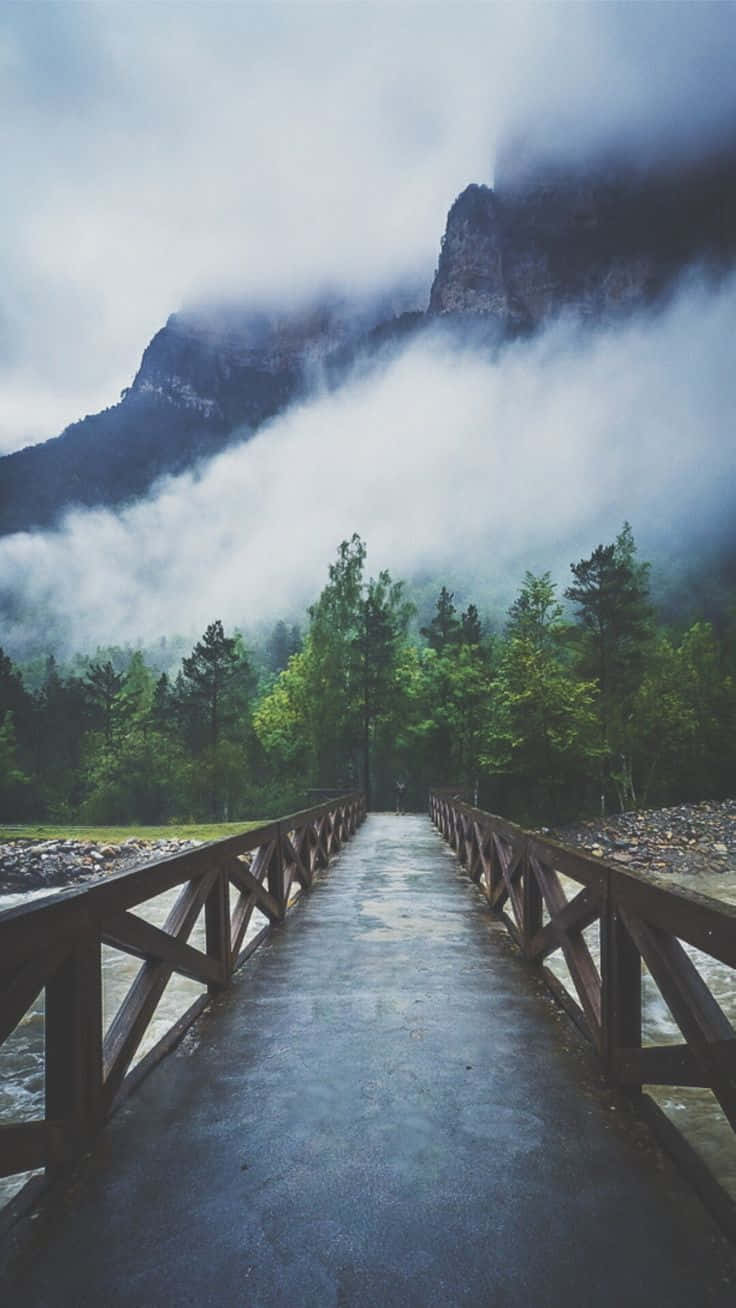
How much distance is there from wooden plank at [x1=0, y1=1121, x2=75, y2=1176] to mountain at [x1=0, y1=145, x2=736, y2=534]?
443 feet

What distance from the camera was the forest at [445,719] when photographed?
32.2 meters

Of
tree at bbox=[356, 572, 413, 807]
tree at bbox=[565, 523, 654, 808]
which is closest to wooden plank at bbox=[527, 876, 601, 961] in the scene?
tree at bbox=[356, 572, 413, 807]

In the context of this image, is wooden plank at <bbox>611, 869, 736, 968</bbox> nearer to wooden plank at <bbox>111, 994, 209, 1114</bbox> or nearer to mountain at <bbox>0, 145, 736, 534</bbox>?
wooden plank at <bbox>111, 994, 209, 1114</bbox>

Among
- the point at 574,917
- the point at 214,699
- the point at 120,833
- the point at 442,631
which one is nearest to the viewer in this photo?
the point at 574,917

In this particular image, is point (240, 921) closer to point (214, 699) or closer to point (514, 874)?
point (514, 874)

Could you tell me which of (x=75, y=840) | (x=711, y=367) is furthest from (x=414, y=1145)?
(x=711, y=367)

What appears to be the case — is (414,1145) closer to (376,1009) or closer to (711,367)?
(376,1009)

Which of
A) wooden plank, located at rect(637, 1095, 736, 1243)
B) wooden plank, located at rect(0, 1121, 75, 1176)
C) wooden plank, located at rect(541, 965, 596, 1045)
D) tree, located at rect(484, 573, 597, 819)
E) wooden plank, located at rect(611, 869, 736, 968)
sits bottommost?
wooden plank, located at rect(541, 965, 596, 1045)

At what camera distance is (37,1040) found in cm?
612

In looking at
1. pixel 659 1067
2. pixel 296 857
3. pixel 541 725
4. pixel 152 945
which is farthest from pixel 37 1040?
pixel 541 725

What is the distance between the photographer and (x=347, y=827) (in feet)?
52.4

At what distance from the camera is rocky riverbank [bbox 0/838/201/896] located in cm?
1902

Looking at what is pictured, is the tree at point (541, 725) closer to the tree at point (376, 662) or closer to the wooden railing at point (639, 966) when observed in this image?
the tree at point (376, 662)

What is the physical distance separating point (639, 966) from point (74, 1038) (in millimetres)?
2347
